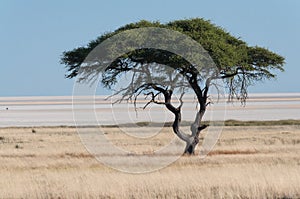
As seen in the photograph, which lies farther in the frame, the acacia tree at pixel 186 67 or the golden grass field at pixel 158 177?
the acacia tree at pixel 186 67

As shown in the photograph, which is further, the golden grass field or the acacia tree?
the acacia tree

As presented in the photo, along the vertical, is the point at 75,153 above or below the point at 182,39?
below

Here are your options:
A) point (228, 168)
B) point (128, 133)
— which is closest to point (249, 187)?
point (228, 168)

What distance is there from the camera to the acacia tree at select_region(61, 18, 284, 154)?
1045 inches

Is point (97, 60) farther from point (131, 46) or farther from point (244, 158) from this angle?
point (244, 158)

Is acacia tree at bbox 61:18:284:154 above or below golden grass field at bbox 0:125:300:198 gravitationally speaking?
above

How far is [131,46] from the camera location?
26.4 m

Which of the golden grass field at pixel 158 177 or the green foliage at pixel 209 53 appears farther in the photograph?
the green foliage at pixel 209 53

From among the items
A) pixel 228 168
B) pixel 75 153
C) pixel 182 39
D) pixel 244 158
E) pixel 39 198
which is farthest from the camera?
pixel 75 153

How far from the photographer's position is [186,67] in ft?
86.5

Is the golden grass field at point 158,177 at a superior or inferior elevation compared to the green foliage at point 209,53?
inferior

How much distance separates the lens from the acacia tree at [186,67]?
87.1ft

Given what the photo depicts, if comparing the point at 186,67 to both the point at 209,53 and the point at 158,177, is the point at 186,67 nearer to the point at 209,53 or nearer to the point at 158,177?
the point at 209,53

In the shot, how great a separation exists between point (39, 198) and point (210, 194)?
399 cm
